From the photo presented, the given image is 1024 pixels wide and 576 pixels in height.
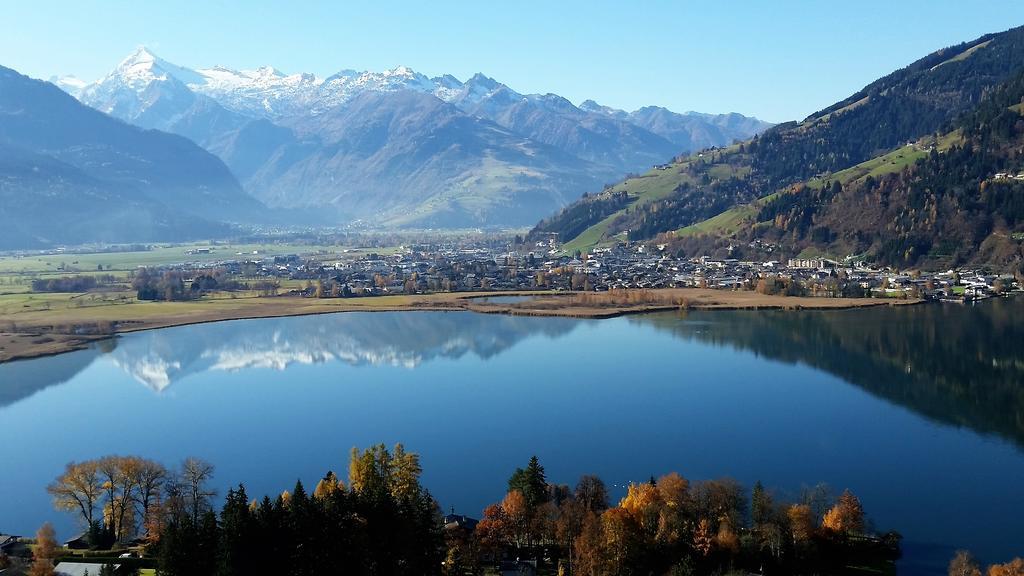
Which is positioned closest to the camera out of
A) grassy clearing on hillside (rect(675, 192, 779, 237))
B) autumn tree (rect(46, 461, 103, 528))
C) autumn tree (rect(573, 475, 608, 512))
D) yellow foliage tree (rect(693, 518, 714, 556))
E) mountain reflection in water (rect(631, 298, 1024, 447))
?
yellow foliage tree (rect(693, 518, 714, 556))

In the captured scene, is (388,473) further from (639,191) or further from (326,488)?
(639,191)

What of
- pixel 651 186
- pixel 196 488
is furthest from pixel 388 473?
pixel 651 186

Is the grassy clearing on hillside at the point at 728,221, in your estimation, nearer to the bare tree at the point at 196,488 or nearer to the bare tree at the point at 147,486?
the bare tree at the point at 196,488

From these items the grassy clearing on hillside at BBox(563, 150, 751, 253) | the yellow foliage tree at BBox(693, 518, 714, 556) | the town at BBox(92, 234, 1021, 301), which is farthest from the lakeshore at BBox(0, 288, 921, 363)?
the grassy clearing on hillside at BBox(563, 150, 751, 253)

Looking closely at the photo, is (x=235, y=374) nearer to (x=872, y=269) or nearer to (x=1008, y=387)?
(x=1008, y=387)

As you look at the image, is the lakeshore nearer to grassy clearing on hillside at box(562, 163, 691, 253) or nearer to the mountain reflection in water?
the mountain reflection in water

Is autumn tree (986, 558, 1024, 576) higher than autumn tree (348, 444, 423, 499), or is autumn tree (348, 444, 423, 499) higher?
autumn tree (348, 444, 423, 499)

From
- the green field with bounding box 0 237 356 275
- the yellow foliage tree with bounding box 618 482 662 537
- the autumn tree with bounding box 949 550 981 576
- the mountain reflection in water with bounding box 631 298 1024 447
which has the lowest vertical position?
the autumn tree with bounding box 949 550 981 576

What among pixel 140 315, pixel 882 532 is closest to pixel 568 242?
pixel 140 315
